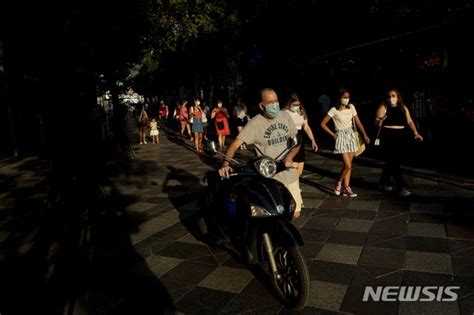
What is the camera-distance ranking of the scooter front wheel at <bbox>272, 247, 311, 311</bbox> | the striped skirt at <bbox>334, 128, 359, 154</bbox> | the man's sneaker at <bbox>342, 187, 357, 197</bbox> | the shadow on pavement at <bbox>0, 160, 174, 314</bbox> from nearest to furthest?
the scooter front wheel at <bbox>272, 247, 311, 311</bbox> < the shadow on pavement at <bbox>0, 160, 174, 314</bbox> < the striped skirt at <bbox>334, 128, 359, 154</bbox> < the man's sneaker at <bbox>342, 187, 357, 197</bbox>

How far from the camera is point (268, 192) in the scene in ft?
10.9

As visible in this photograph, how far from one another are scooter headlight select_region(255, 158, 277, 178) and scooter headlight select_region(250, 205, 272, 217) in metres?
0.28

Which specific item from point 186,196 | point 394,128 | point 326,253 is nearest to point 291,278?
point 326,253

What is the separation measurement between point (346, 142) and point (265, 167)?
3.36 metres

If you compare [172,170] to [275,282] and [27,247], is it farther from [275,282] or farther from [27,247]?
[275,282]

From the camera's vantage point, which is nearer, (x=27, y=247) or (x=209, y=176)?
(x=209, y=176)

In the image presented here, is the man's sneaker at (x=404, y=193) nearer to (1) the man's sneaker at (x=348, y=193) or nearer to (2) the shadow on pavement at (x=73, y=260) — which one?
(1) the man's sneaker at (x=348, y=193)

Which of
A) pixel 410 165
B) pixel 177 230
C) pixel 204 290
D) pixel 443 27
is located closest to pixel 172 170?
pixel 177 230

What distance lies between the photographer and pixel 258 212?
3320 millimetres

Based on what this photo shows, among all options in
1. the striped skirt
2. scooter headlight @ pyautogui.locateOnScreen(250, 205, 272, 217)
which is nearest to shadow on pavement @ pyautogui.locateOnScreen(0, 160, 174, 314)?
scooter headlight @ pyautogui.locateOnScreen(250, 205, 272, 217)

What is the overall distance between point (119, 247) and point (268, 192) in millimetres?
2700

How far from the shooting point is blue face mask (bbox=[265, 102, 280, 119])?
13.0 ft

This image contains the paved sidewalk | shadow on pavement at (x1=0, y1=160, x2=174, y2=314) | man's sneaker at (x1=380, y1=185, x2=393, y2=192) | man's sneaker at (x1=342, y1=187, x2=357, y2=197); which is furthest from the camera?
man's sneaker at (x1=380, y1=185, x2=393, y2=192)

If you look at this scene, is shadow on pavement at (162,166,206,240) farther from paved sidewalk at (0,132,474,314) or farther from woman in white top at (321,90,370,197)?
woman in white top at (321,90,370,197)
